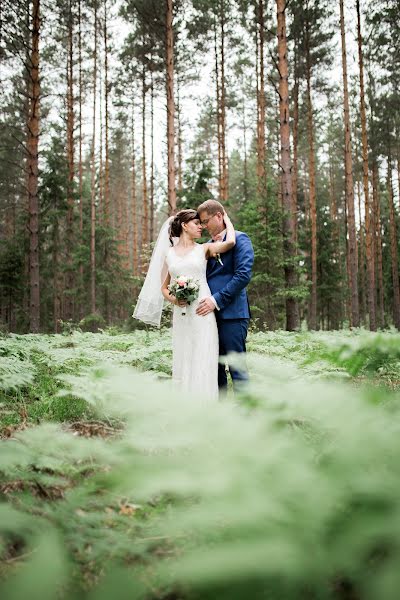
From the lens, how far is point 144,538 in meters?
1.51

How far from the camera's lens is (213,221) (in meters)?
4.32

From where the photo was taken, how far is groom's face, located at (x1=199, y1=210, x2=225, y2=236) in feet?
14.1

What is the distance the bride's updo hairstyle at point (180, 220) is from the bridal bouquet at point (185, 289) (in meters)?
0.61

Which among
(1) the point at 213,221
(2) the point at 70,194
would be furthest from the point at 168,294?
(2) the point at 70,194

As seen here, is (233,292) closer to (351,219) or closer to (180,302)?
(180,302)

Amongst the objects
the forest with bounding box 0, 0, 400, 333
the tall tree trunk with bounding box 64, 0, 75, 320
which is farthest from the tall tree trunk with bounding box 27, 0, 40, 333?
the tall tree trunk with bounding box 64, 0, 75, 320

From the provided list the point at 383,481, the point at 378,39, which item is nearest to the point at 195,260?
the point at 383,481

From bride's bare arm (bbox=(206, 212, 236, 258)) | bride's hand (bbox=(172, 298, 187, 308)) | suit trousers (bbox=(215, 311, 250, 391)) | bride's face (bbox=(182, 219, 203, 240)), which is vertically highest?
bride's face (bbox=(182, 219, 203, 240))

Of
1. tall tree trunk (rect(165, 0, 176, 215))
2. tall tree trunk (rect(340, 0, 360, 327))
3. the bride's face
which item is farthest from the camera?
tall tree trunk (rect(340, 0, 360, 327))

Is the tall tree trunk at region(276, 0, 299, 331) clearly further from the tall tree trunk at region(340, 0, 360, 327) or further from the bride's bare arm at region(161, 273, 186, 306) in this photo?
the bride's bare arm at region(161, 273, 186, 306)

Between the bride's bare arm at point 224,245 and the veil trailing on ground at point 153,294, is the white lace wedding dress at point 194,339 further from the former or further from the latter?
the veil trailing on ground at point 153,294

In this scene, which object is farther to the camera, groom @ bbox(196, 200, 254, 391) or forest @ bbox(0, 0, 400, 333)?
forest @ bbox(0, 0, 400, 333)

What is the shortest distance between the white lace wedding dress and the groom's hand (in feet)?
0.27

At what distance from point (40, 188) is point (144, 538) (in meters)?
19.7
